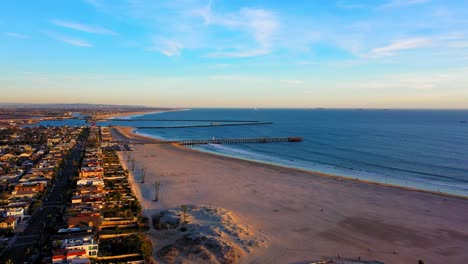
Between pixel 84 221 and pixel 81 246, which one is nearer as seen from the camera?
pixel 81 246

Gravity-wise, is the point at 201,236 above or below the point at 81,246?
below

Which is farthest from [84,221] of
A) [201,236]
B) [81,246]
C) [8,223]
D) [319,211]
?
[319,211]

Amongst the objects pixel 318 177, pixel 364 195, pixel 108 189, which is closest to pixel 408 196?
pixel 364 195

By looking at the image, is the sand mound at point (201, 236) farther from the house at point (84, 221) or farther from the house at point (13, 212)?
the house at point (13, 212)

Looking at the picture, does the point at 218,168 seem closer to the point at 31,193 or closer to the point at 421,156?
the point at 31,193

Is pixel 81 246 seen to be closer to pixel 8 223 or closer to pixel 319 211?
pixel 8 223

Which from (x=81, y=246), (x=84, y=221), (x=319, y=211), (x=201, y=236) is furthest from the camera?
(x=319, y=211)

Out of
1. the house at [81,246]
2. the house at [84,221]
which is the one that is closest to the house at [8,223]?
the house at [84,221]

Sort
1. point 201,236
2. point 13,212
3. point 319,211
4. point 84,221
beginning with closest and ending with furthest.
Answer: point 201,236, point 84,221, point 13,212, point 319,211
